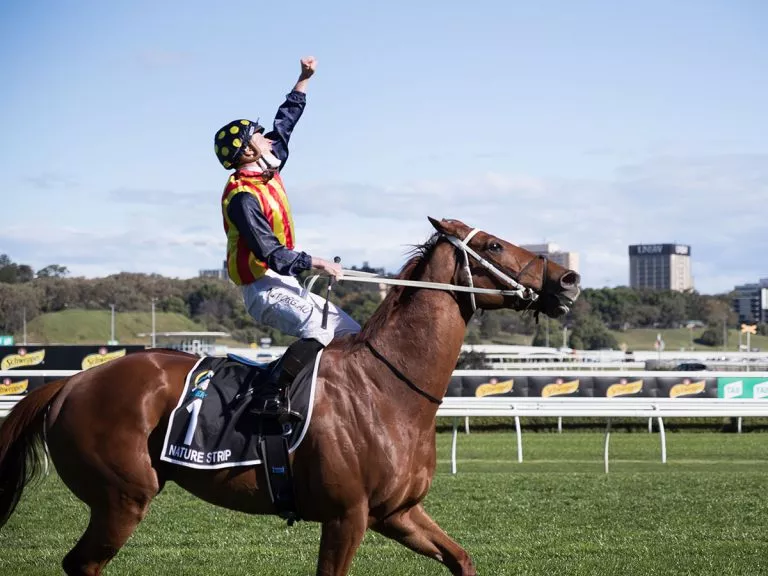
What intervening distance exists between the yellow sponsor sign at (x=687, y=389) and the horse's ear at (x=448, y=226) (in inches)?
713

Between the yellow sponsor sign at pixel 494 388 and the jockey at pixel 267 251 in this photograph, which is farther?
the yellow sponsor sign at pixel 494 388

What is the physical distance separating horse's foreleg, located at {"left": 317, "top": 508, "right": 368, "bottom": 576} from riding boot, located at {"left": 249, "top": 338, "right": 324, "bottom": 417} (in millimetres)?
562

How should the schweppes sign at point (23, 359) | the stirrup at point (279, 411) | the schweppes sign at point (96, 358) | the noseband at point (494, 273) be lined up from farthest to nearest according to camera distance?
the schweppes sign at point (23, 359) → the schweppes sign at point (96, 358) → the noseband at point (494, 273) → the stirrup at point (279, 411)

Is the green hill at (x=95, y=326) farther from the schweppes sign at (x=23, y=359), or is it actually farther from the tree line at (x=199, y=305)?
the schweppes sign at (x=23, y=359)

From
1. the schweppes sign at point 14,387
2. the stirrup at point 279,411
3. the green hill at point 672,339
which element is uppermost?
the stirrup at point 279,411

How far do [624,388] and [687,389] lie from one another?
1.35 meters

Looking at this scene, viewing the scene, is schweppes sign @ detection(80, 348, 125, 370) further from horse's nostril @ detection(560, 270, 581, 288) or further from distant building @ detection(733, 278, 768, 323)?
distant building @ detection(733, 278, 768, 323)

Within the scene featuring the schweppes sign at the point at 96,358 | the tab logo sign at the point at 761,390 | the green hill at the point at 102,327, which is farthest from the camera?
the green hill at the point at 102,327

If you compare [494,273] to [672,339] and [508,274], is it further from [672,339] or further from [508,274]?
[672,339]

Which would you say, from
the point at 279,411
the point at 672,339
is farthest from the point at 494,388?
the point at 672,339

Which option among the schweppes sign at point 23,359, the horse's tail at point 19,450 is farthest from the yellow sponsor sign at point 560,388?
the horse's tail at point 19,450

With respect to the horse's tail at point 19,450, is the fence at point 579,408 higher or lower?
lower

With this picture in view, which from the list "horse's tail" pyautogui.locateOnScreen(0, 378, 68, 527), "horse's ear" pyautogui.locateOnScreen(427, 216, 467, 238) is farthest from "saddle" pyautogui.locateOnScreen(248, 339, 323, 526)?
"horse's tail" pyautogui.locateOnScreen(0, 378, 68, 527)

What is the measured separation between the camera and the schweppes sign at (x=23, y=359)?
31984 millimetres
